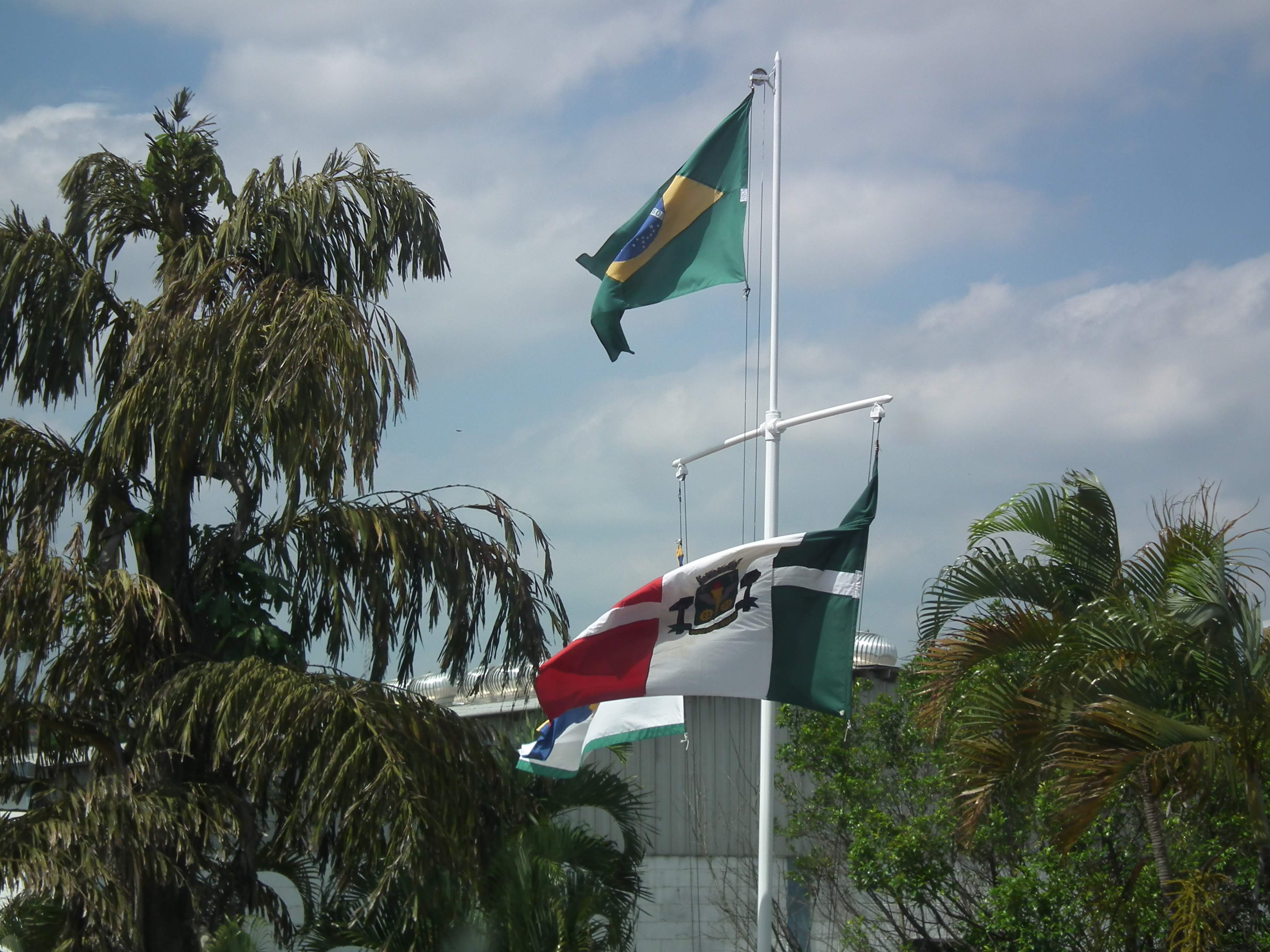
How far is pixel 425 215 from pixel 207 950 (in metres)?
6.18

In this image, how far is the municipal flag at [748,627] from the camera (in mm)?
9336

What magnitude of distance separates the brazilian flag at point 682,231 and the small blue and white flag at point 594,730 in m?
2.75

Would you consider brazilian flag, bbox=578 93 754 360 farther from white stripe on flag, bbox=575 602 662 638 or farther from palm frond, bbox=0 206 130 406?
palm frond, bbox=0 206 130 406

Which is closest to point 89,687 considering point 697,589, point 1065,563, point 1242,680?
point 697,589

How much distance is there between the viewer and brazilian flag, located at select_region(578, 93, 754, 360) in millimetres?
10734

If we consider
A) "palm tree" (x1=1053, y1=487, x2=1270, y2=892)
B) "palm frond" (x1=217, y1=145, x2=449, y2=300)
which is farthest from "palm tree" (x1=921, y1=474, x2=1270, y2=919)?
"palm frond" (x1=217, y1=145, x2=449, y2=300)

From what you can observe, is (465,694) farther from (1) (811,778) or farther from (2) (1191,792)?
(2) (1191,792)

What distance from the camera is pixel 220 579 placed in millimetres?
11258

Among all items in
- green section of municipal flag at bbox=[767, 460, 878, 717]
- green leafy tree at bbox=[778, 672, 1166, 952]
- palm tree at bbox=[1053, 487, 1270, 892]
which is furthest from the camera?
green leafy tree at bbox=[778, 672, 1166, 952]

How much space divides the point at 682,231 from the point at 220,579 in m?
4.61

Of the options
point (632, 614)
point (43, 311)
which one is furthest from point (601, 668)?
point (43, 311)

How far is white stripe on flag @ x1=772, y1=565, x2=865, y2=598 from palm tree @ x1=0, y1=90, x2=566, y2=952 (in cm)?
281

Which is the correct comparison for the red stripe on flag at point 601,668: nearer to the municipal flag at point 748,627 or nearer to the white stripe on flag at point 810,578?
the municipal flag at point 748,627

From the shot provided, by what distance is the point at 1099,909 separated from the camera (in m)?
9.36
